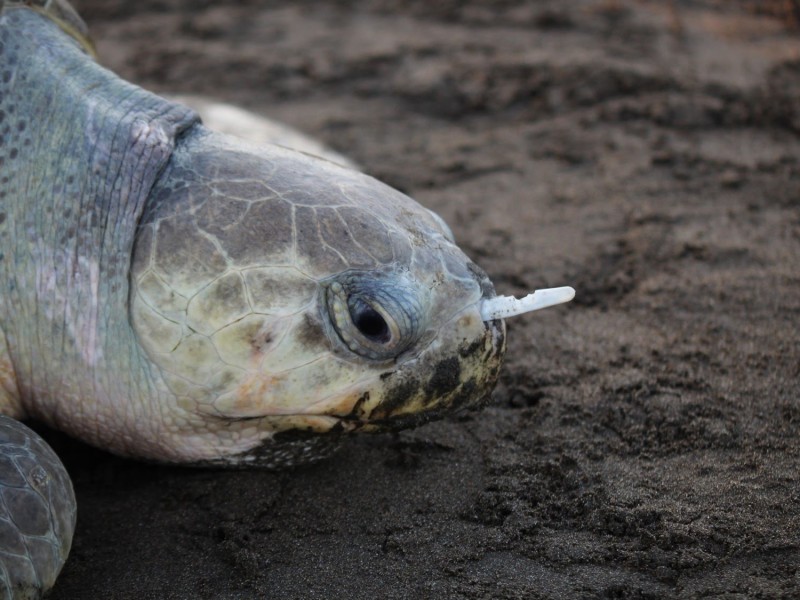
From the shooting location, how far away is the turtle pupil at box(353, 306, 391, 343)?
1.69 m

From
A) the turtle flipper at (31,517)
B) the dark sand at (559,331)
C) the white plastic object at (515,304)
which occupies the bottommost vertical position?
the dark sand at (559,331)

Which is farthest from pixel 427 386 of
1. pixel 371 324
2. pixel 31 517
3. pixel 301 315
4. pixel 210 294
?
pixel 31 517

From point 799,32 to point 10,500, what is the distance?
14.1ft

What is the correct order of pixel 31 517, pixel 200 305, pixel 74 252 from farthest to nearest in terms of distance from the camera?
pixel 74 252 < pixel 200 305 < pixel 31 517

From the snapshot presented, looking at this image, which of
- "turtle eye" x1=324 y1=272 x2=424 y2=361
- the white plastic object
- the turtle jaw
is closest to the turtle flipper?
the turtle jaw

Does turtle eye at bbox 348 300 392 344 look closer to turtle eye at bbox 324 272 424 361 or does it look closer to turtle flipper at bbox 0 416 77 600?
turtle eye at bbox 324 272 424 361

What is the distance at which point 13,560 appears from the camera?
149cm

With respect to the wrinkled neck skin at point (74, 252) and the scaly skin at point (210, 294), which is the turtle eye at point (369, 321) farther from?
the wrinkled neck skin at point (74, 252)

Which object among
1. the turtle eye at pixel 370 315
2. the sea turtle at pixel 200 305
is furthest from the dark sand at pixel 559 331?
the turtle eye at pixel 370 315

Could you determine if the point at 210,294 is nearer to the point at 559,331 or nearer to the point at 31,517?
the point at 31,517

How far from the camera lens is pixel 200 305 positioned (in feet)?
5.52

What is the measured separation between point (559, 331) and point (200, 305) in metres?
1.17

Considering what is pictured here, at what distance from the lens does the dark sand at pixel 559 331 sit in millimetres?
1702

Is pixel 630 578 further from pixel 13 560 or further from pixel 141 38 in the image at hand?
pixel 141 38
